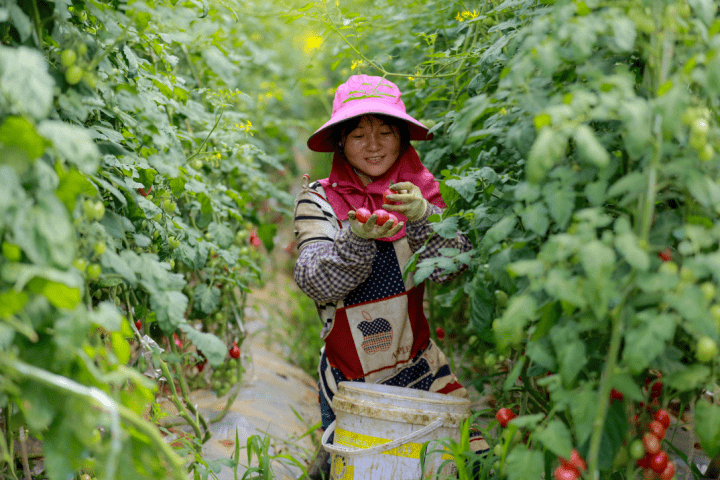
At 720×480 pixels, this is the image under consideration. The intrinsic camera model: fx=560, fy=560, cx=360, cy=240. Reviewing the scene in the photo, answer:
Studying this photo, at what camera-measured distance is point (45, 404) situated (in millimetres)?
845

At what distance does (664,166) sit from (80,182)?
0.93 m

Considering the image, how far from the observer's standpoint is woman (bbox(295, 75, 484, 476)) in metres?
1.79

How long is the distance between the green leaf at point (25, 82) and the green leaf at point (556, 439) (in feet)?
2.99

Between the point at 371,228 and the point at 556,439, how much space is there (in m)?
0.76

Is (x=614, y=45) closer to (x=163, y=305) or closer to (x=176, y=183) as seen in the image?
(x=163, y=305)

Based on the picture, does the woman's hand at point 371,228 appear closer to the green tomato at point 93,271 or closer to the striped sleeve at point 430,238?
the striped sleeve at point 430,238

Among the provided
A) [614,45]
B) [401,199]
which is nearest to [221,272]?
[401,199]

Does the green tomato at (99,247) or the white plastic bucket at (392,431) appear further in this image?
the white plastic bucket at (392,431)

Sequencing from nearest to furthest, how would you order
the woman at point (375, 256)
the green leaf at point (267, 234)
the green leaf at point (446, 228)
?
the green leaf at point (446, 228) < the woman at point (375, 256) < the green leaf at point (267, 234)

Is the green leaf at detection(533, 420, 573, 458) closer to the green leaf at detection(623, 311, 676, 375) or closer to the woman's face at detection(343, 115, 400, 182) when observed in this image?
the green leaf at detection(623, 311, 676, 375)

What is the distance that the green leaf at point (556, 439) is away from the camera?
2.99 feet

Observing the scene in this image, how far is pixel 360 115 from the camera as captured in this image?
1.79 metres

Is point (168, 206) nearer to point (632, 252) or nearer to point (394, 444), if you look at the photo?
point (394, 444)

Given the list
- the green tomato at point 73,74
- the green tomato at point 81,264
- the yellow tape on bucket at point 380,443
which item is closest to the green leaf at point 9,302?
the green tomato at point 81,264
